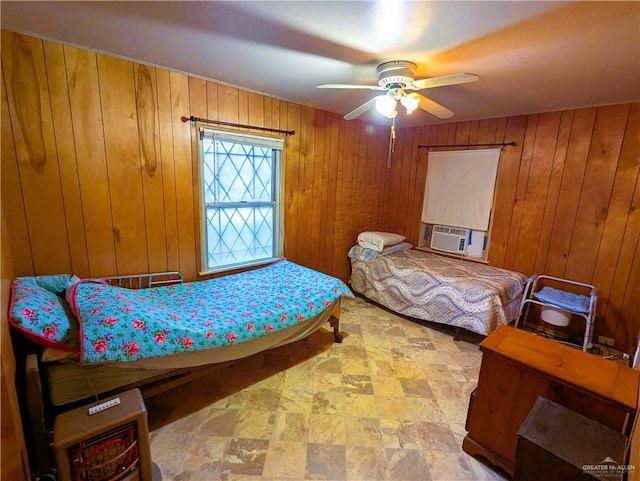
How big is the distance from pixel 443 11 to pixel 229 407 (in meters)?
2.48

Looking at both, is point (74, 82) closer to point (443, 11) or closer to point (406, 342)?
point (443, 11)

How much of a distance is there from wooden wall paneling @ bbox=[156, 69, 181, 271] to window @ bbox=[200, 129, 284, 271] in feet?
0.80

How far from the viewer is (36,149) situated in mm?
1861

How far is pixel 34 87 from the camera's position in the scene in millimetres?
1810

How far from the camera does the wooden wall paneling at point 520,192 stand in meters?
3.11

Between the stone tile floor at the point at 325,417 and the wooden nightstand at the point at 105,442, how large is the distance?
241 millimetres

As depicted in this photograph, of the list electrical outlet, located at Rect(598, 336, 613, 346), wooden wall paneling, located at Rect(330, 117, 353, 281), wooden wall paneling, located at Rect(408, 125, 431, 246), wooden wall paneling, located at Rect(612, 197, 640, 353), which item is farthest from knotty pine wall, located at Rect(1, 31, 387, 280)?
electrical outlet, located at Rect(598, 336, 613, 346)

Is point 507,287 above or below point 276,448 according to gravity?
above

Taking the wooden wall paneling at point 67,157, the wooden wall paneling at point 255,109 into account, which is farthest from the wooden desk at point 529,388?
the wooden wall paneling at point 67,157

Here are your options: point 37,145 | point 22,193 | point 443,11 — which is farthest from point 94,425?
point 443,11

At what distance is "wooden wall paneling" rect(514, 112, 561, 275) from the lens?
9.89 ft

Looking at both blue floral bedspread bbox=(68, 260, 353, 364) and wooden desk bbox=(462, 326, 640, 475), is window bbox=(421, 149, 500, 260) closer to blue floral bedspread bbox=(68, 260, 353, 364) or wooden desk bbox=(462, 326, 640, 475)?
blue floral bedspread bbox=(68, 260, 353, 364)

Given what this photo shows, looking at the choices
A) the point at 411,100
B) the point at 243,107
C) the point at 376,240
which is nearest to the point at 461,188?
the point at 376,240

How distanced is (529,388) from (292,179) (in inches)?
102
